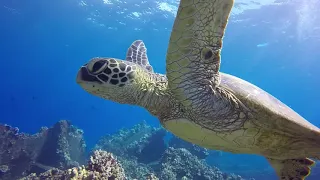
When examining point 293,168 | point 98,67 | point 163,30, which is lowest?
point 293,168

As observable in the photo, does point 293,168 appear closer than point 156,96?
No

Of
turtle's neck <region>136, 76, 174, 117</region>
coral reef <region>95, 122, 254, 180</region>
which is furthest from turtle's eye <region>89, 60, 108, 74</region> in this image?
coral reef <region>95, 122, 254, 180</region>

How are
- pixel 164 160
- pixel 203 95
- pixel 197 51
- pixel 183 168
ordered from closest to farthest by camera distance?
pixel 197 51 < pixel 203 95 < pixel 183 168 < pixel 164 160

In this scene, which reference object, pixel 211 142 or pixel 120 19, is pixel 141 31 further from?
pixel 211 142

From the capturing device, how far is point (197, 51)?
2.39 metres

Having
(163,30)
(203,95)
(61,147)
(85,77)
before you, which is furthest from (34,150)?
(163,30)

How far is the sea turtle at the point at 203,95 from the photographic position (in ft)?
7.52

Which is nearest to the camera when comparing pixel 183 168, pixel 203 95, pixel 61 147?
pixel 203 95

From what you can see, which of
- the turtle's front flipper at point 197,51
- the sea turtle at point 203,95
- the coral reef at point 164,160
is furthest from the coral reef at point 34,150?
the turtle's front flipper at point 197,51

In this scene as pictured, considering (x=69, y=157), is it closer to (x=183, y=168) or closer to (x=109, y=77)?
(x=183, y=168)

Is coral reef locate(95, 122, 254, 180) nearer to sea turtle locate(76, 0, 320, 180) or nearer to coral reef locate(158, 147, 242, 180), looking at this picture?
coral reef locate(158, 147, 242, 180)

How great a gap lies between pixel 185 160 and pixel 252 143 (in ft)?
17.0

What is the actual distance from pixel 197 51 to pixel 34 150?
886 centimetres

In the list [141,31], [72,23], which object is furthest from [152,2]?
[72,23]
